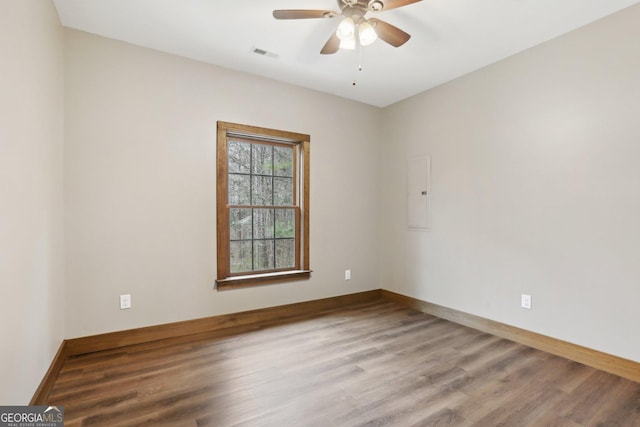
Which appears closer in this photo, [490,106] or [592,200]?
[592,200]

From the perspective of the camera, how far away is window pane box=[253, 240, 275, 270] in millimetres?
3494

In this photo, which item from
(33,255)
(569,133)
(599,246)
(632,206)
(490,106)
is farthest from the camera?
(490,106)

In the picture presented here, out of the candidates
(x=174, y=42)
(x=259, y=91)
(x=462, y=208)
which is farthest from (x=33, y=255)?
(x=462, y=208)

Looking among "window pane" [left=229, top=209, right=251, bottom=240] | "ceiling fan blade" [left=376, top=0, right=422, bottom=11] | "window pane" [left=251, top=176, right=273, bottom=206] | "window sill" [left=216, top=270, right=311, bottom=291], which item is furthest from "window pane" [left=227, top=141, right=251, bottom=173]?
"ceiling fan blade" [left=376, top=0, right=422, bottom=11]

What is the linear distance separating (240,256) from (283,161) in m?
1.26

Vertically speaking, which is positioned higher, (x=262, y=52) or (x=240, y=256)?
(x=262, y=52)

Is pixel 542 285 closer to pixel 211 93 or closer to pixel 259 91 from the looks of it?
pixel 259 91

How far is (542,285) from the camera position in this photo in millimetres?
2727

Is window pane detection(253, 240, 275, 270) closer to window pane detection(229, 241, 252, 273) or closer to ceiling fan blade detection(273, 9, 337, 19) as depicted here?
window pane detection(229, 241, 252, 273)

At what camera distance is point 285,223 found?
3.73 metres

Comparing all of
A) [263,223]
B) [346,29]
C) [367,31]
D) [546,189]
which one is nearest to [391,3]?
[367,31]

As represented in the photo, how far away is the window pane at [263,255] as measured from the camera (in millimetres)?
3494

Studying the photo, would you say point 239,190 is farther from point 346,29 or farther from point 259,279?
point 346,29

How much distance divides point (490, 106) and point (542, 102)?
1.57 feet
